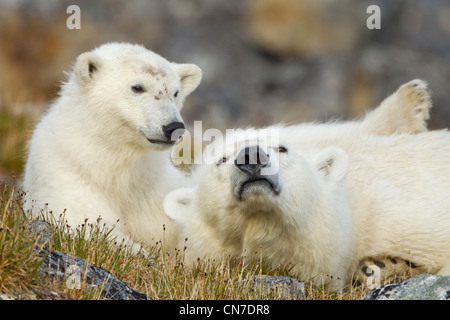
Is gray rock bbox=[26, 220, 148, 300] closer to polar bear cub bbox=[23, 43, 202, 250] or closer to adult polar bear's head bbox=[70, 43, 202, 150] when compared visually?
polar bear cub bbox=[23, 43, 202, 250]

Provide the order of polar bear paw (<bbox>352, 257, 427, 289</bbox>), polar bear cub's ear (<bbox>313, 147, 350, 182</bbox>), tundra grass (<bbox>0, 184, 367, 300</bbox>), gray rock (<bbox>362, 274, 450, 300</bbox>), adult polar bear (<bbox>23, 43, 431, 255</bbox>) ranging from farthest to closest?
adult polar bear (<bbox>23, 43, 431, 255</bbox>) → polar bear cub's ear (<bbox>313, 147, 350, 182</bbox>) → polar bear paw (<bbox>352, 257, 427, 289</bbox>) → gray rock (<bbox>362, 274, 450, 300</bbox>) → tundra grass (<bbox>0, 184, 367, 300</bbox>)

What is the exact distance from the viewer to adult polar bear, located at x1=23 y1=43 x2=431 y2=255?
23.7 ft

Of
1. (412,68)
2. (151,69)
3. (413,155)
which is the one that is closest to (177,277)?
(151,69)

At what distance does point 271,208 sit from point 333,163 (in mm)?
1151

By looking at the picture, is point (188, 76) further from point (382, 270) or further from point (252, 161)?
point (382, 270)

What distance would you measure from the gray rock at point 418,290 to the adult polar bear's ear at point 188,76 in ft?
11.2

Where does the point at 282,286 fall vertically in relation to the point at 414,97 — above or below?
below

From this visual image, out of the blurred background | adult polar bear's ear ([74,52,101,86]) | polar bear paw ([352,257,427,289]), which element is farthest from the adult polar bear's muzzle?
the blurred background

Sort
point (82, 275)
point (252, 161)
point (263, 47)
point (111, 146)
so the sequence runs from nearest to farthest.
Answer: point (82, 275)
point (252, 161)
point (111, 146)
point (263, 47)

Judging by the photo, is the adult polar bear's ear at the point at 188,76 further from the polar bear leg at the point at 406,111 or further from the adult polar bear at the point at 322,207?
the polar bear leg at the point at 406,111

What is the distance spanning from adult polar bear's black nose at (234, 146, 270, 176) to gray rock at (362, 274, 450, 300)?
48.2 inches

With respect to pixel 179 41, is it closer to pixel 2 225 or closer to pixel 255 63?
pixel 255 63

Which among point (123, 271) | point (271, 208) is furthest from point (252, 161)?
point (123, 271)

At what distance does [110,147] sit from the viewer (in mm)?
7398
